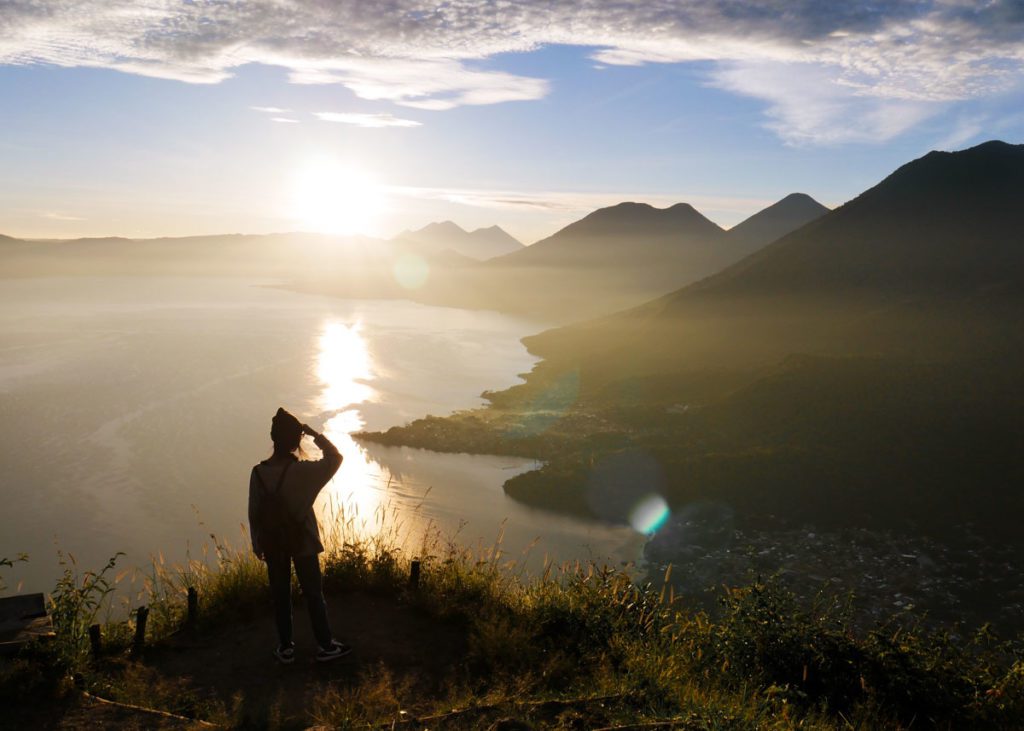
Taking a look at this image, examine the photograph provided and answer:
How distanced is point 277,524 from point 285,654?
1.51m

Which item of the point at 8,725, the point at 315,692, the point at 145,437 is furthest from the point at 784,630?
the point at 145,437

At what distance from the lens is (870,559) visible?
29172mm

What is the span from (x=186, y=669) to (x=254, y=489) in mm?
2203

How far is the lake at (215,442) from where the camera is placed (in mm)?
33844

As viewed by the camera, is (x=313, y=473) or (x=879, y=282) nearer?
(x=313, y=473)

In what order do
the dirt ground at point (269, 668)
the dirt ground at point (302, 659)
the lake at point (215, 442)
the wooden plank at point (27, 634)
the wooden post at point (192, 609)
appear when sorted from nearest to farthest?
1. the dirt ground at point (269, 668)
2. the wooden plank at point (27, 634)
3. the dirt ground at point (302, 659)
4. the wooden post at point (192, 609)
5. the lake at point (215, 442)

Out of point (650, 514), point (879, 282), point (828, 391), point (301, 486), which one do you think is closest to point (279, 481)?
point (301, 486)

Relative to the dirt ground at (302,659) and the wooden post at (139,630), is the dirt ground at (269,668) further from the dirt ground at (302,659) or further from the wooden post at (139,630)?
the wooden post at (139,630)

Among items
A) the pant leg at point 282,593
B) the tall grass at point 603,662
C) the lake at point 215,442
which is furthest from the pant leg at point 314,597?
the lake at point 215,442

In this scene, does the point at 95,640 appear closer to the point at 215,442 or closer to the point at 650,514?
the point at 650,514

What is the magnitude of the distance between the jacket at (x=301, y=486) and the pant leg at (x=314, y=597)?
0.56ft

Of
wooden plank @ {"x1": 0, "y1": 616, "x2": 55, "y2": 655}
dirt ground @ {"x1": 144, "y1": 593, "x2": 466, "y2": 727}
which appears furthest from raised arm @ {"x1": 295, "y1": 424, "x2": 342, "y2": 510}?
wooden plank @ {"x1": 0, "y1": 616, "x2": 55, "y2": 655}

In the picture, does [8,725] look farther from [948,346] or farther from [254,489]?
[948,346]

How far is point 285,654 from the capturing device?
25.0ft
